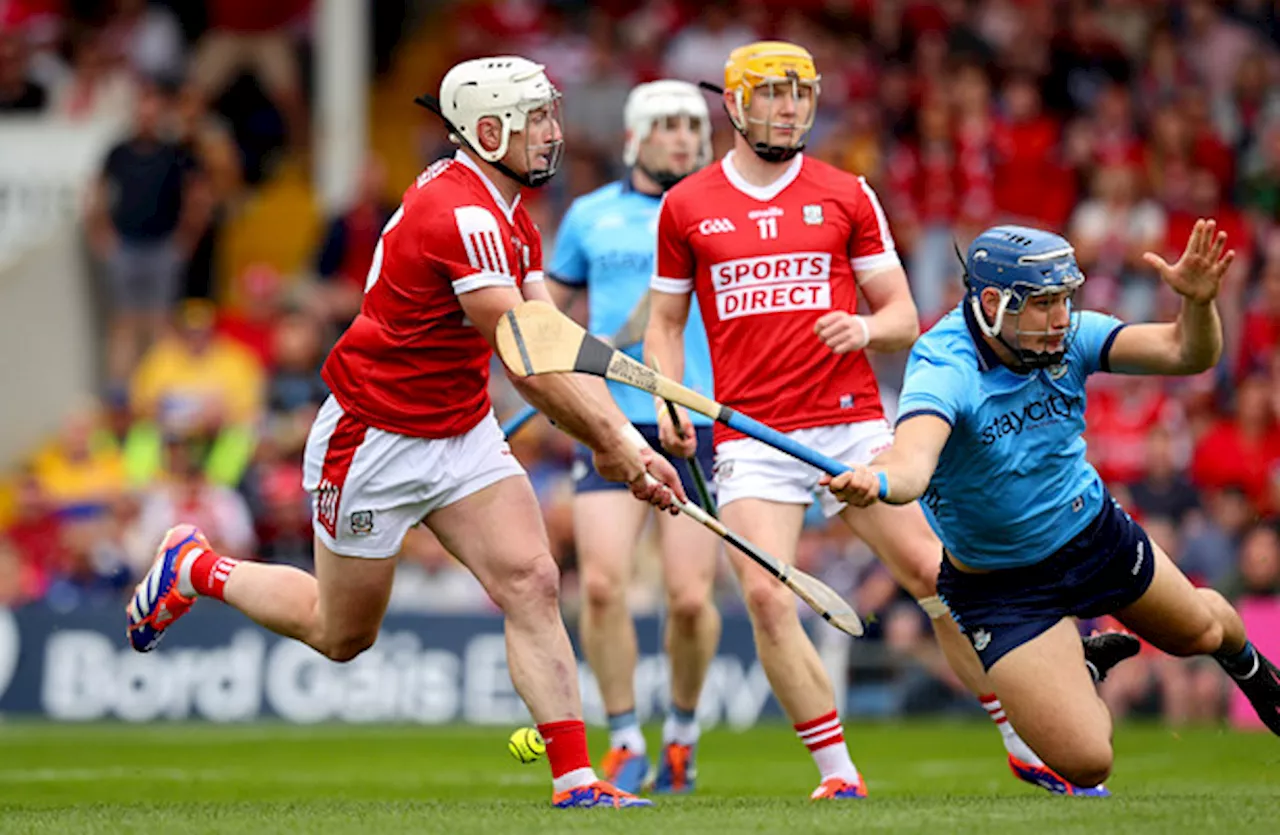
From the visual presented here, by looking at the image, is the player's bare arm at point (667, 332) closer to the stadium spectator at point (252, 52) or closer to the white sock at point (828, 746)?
the white sock at point (828, 746)

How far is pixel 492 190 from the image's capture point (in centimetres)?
764

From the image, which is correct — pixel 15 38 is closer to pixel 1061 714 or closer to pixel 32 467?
pixel 32 467

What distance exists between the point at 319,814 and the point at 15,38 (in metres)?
14.6

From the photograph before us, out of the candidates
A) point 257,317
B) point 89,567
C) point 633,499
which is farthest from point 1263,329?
point 89,567

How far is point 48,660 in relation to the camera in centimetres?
1526

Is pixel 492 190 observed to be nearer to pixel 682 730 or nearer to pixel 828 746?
pixel 828 746

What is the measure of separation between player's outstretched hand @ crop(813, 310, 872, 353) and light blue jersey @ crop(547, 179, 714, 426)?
1.79 meters

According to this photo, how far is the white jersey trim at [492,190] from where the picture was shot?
7621 millimetres

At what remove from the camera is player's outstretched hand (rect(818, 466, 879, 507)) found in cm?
706

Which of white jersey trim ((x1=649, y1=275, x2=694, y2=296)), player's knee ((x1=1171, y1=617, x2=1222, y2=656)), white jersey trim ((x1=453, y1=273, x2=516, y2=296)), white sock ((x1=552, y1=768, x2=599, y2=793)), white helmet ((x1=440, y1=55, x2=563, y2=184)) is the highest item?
white helmet ((x1=440, y1=55, x2=563, y2=184))

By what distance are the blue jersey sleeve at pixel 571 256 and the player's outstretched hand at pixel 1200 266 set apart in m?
3.58

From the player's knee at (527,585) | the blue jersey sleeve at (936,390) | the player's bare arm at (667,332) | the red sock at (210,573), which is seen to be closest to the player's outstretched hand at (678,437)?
the player's bare arm at (667,332)

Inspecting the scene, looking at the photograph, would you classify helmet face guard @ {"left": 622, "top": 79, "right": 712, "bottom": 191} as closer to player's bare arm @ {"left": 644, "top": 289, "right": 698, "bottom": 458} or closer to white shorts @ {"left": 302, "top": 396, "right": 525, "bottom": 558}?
player's bare arm @ {"left": 644, "top": 289, "right": 698, "bottom": 458}

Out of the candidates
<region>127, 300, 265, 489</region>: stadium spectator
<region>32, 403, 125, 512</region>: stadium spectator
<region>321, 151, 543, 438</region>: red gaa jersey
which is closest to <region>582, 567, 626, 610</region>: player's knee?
<region>321, 151, 543, 438</region>: red gaa jersey
